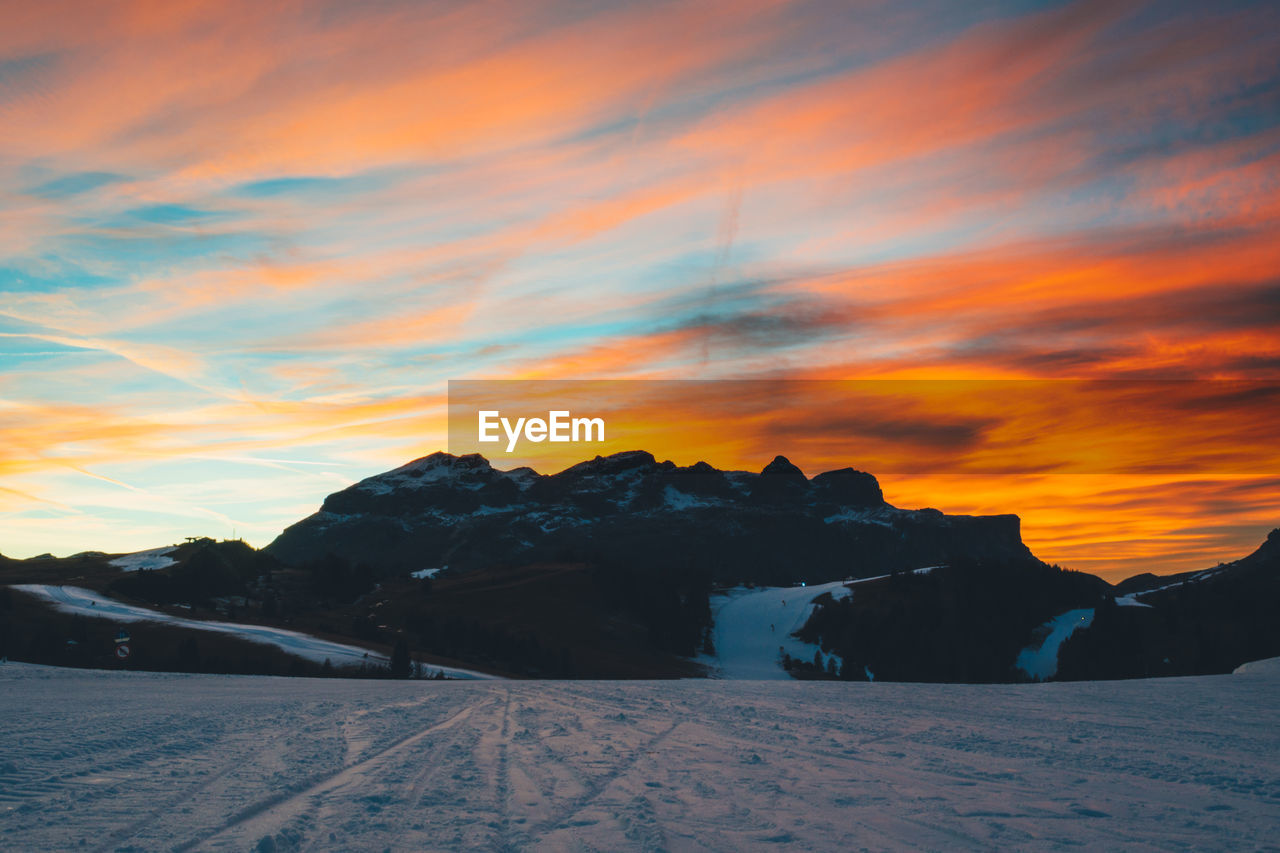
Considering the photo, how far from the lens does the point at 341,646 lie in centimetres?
6875

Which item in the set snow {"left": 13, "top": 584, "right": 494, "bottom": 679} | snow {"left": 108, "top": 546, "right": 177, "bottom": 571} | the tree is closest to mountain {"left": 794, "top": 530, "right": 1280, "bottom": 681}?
snow {"left": 13, "top": 584, "right": 494, "bottom": 679}

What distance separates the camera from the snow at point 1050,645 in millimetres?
130500

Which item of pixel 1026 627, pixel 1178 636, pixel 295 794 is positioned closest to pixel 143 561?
pixel 1026 627

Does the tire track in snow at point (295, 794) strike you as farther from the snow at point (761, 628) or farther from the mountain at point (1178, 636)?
the mountain at point (1178, 636)

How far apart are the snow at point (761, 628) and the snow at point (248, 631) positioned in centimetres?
5594

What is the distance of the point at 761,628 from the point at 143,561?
105295 millimetres

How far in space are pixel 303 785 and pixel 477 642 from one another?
82.1 metres

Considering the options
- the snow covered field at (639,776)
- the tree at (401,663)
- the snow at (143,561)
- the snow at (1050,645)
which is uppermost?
the snow at (143,561)

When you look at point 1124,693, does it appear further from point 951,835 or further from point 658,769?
point 951,835

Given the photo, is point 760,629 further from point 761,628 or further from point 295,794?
point 295,794

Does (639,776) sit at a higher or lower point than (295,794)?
lower

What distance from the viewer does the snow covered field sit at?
869 cm

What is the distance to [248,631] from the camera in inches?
2694

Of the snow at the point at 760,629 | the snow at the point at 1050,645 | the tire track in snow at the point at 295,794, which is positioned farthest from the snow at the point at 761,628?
the tire track in snow at the point at 295,794
